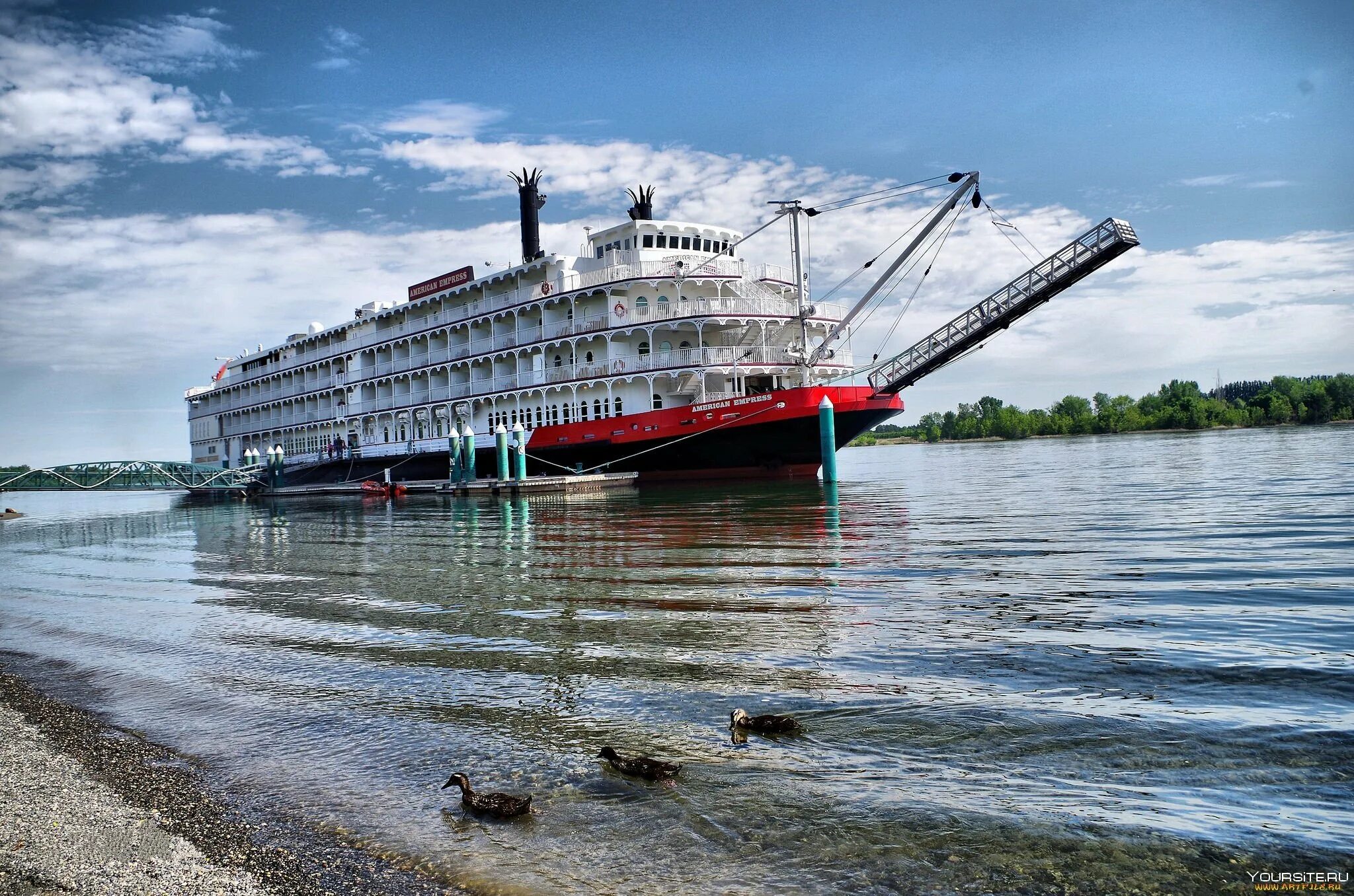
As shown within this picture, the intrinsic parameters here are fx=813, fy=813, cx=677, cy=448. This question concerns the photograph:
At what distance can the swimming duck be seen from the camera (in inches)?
179

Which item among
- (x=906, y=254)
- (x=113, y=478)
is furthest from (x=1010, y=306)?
(x=113, y=478)

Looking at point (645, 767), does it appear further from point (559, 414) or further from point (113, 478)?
point (113, 478)

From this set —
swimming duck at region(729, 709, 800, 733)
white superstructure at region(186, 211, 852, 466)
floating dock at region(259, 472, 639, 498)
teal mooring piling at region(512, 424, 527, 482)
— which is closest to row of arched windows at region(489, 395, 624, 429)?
white superstructure at region(186, 211, 852, 466)

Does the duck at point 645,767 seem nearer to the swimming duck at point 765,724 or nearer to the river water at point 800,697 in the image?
the river water at point 800,697

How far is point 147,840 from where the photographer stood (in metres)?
3.68

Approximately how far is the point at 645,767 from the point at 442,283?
39852mm

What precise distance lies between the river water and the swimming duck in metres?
0.08

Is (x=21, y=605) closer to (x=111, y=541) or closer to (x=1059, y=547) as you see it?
(x=111, y=541)

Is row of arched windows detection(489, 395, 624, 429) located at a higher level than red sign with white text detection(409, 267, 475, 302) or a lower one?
lower

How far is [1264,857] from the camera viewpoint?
310cm

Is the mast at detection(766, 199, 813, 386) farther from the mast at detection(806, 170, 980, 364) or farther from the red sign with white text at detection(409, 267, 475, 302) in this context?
the red sign with white text at detection(409, 267, 475, 302)

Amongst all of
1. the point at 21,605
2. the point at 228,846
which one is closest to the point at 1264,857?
the point at 228,846

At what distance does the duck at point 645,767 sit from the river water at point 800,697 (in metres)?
0.09

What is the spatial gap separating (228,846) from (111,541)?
75.7 feet
